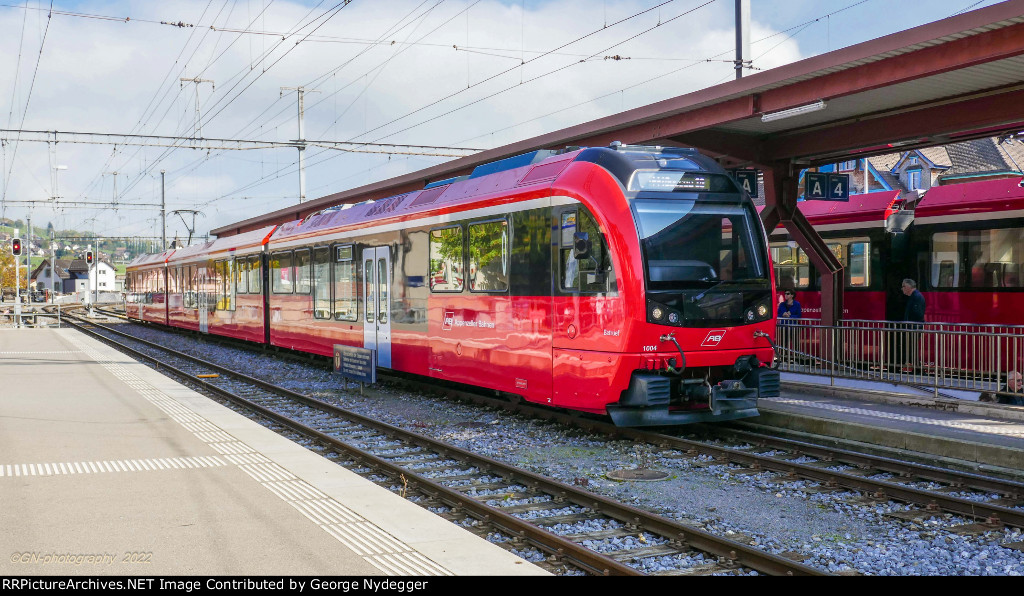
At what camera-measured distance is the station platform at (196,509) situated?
4.97 meters

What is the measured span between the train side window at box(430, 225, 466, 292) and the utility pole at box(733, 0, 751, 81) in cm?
713

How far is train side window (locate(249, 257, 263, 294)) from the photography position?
2192cm

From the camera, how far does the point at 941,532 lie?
630 cm

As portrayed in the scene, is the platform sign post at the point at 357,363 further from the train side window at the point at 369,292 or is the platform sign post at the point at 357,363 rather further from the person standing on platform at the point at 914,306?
the person standing on platform at the point at 914,306

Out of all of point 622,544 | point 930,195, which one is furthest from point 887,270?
point 622,544

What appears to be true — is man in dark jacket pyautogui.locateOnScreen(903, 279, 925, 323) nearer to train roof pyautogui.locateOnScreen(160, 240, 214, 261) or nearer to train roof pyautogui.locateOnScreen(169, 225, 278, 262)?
train roof pyautogui.locateOnScreen(169, 225, 278, 262)

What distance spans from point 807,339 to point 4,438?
11575mm

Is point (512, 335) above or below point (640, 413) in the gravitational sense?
above

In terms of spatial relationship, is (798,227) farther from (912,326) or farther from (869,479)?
(869,479)

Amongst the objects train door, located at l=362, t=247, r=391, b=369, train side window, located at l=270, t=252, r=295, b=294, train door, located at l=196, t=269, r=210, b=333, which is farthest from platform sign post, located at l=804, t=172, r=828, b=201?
train door, located at l=196, t=269, r=210, b=333

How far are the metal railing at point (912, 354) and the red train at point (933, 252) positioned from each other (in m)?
1.18

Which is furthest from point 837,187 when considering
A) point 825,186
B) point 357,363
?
point 357,363
